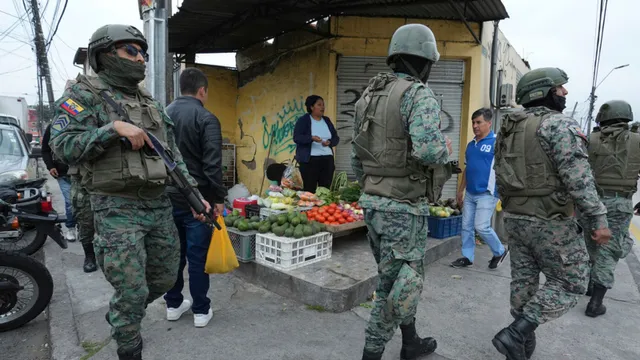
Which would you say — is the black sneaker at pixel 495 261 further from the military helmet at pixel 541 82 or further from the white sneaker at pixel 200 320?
the white sneaker at pixel 200 320

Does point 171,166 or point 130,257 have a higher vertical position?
point 171,166

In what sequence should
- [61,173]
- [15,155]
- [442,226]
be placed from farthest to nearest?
[15,155] → [442,226] → [61,173]

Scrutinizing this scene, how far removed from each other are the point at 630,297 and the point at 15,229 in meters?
6.51

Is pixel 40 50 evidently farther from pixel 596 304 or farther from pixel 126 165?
pixel 596 304

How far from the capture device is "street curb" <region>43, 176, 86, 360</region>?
9.37 ft

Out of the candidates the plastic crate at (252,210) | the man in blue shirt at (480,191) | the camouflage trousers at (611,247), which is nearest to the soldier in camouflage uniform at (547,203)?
the camouflage trousers at (611,247)

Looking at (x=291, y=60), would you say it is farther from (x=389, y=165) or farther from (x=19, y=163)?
(x=389, y=165)

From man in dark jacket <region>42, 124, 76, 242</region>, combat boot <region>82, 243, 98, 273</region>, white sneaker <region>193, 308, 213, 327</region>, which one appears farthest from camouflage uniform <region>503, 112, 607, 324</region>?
man in dark jacket <region>42, 124, 76, 242</region>

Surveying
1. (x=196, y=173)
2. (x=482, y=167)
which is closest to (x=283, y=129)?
(x=482, y=167)

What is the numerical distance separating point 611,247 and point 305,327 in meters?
3.04

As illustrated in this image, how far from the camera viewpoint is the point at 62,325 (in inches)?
129

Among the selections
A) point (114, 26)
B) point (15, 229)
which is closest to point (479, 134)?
point (114, 26)

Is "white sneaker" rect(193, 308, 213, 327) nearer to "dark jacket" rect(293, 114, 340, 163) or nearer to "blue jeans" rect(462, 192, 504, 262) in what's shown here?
"dark jacket" rect(293, 114, 340, 163)

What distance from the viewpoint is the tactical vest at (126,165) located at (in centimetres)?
214
